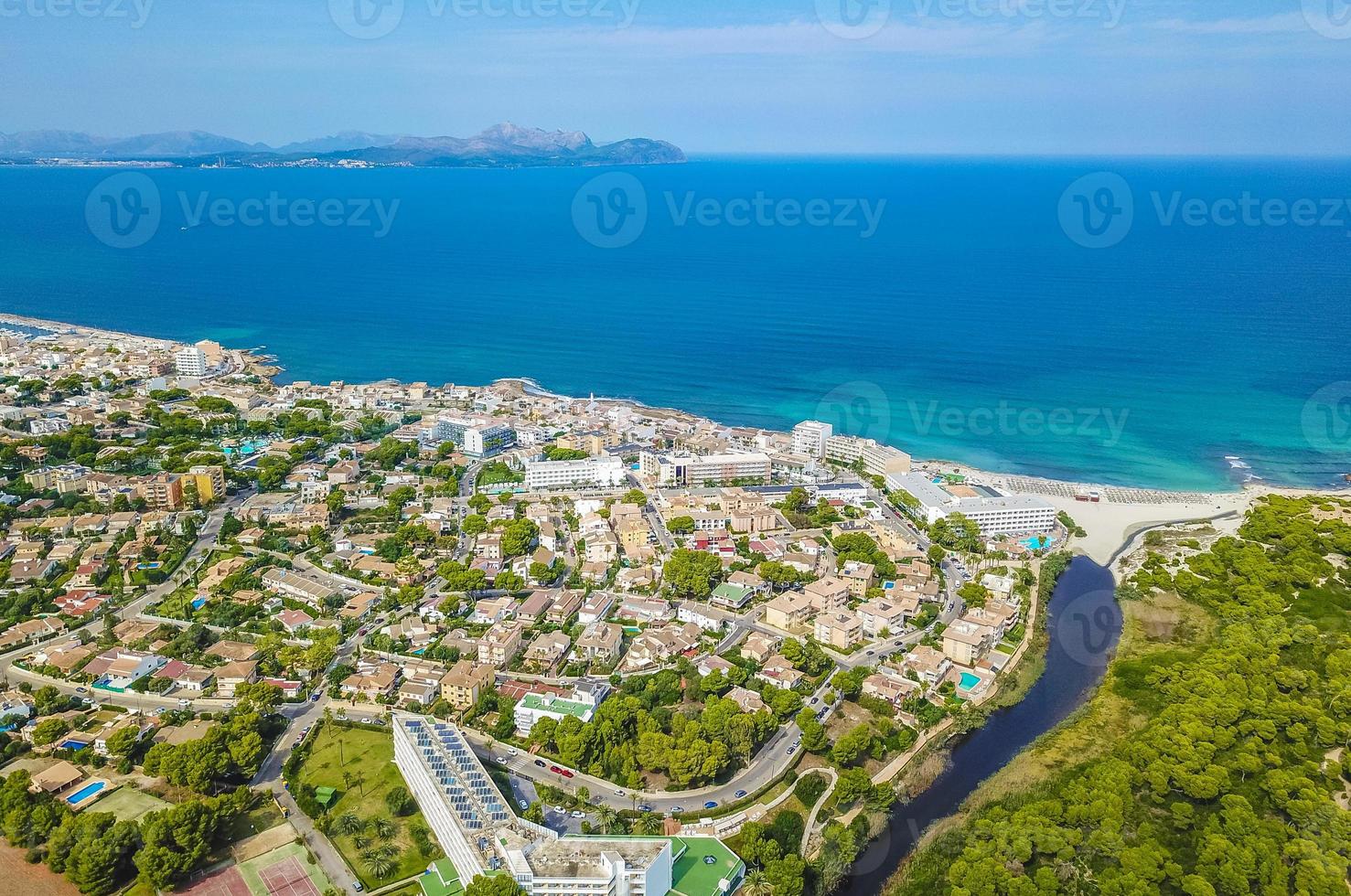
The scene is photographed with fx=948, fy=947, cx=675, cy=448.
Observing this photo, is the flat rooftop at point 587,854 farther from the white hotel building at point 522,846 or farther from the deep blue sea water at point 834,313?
the deep blue sea water at point 834,313

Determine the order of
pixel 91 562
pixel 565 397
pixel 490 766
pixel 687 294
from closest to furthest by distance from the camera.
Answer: pixel 490 766 → pixel 91 562 → pixel 565 397 → pixel 687 294

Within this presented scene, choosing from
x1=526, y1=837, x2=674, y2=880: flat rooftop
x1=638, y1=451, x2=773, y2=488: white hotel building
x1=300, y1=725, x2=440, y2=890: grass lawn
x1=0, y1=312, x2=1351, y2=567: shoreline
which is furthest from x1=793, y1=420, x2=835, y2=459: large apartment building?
x1=526, y1=837, x2=674, y2=880: flat rooftop

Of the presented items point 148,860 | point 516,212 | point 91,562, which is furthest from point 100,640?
point 516,212

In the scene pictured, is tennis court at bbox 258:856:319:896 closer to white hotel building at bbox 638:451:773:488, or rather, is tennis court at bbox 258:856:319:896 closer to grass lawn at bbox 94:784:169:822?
grass lawn at bbox 94:784:169:822

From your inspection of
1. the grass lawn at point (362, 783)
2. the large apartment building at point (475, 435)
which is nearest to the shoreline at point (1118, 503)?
the large apartment building at point (475, 435)

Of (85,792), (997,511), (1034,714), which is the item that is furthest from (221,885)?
(997,511)

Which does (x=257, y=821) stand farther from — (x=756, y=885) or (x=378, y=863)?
(x=756, y=885)

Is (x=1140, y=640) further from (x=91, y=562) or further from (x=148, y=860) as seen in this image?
(x=91, y=562)
